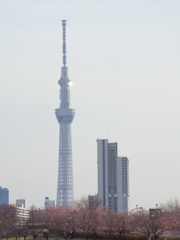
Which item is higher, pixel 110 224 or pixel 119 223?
pixel 119 223

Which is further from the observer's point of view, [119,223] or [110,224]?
[110,224]

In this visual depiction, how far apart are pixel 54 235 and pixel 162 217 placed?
31.2m

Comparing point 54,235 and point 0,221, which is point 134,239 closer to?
point 54,235

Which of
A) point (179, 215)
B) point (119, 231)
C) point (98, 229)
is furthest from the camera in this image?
point (98, 229)

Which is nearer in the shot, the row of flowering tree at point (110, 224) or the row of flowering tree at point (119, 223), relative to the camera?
the row of flowering tree at point (119, 223)

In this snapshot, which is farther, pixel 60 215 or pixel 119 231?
pixel 60 215

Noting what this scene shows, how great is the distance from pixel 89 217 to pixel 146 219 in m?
17.3

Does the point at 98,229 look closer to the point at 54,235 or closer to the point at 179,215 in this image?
the point at 54,235

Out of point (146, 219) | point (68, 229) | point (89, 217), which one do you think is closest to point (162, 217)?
point (146, 219)

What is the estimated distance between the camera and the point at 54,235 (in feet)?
529

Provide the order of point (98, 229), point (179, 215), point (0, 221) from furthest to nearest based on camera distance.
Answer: point (0, 221) → point (98, 229) → point (179, 215)

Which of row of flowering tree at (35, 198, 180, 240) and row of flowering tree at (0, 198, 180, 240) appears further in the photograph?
row of flowering tree at (0, 198, 180, 240)

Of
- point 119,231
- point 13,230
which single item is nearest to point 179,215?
point 119,231

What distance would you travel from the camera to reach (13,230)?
168 m
